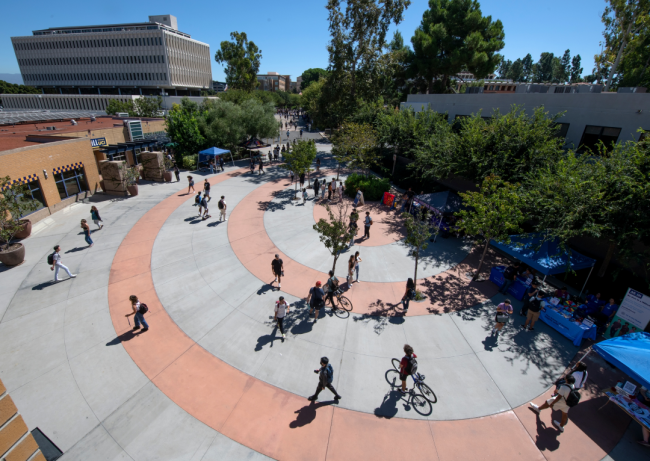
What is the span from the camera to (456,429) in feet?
22.8

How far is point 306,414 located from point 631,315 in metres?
10.5

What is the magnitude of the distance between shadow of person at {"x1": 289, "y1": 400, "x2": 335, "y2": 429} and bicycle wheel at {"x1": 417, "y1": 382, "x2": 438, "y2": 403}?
2243 mm

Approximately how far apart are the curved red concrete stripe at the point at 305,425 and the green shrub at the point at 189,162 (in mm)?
22946

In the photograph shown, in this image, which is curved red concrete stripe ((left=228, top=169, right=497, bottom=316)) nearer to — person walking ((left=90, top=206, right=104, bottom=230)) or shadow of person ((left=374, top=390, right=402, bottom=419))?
shadow of person ((left=374, top=390, right=402, bottom=419))

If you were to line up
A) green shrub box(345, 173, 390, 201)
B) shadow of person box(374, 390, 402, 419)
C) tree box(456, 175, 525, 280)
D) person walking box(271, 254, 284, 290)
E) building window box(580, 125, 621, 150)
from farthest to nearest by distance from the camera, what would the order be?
green shrub box(345, 173, 390, 201)
building window box(580, 125, 621, 150)
person walking box(271, 254, 284, 290)
tree box(456, 175, 525, 280)
shadow of person box(374, 390, 402, 419)

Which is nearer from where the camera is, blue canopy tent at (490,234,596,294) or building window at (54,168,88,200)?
blue canopy tent at (490,234,596,294)

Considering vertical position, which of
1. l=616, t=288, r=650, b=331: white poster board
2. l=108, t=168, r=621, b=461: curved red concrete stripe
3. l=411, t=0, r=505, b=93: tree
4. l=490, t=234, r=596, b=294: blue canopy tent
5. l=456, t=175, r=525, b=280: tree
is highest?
l=411, t=0, r=505, b=93: tree

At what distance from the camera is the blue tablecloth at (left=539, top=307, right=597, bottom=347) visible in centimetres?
935

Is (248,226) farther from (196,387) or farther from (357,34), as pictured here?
(357,34)

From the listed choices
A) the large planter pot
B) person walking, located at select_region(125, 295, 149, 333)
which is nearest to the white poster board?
person walking, located at select_region(125, 295, 149, 333)

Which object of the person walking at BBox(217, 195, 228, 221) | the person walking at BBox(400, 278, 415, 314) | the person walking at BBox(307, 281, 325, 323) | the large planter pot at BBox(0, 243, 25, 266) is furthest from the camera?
the person walking at BBox(217, 195, 228, 221)

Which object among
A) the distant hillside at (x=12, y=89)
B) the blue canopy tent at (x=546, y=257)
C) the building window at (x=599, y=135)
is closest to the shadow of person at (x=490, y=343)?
the blue canopy tent at (x=546, y=257)

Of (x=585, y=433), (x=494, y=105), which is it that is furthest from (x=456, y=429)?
(x=494, y=105)

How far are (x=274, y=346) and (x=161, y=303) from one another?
4.76 meters
